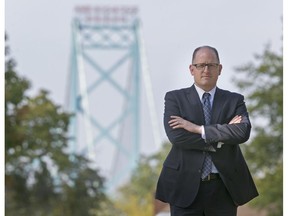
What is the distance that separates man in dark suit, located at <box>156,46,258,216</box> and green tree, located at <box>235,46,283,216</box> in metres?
20.1

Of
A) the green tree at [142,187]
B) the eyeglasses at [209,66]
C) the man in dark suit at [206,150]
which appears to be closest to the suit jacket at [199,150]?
the man in dark suit at [206,150]

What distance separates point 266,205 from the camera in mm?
24859

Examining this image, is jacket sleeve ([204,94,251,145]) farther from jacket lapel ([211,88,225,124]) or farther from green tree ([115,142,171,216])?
green tree ([115,142,171,216])

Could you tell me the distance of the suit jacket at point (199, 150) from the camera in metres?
3.92

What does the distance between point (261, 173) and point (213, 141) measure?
871 inches

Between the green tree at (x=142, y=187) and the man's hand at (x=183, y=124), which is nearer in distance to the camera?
the man's hand at (x=183, y=124)

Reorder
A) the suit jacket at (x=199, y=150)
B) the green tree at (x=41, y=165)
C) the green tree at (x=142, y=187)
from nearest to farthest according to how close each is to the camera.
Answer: the suit jacket at (x=199, y=150) < the green tree at (x=41, y=165) < the green tree at (x=142, y=187)

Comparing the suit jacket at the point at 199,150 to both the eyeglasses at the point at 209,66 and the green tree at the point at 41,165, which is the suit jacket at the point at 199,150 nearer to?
the eyeglasses at the point at 209,66

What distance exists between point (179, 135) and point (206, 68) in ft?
0.90

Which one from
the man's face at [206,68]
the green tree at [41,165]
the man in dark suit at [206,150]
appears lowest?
the green tree at [41,165]

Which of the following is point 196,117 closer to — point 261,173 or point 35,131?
point 261,173

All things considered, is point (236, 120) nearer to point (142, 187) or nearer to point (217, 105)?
point (217, 105)

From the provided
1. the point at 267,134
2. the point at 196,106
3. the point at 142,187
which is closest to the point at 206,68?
the point at 196,106
